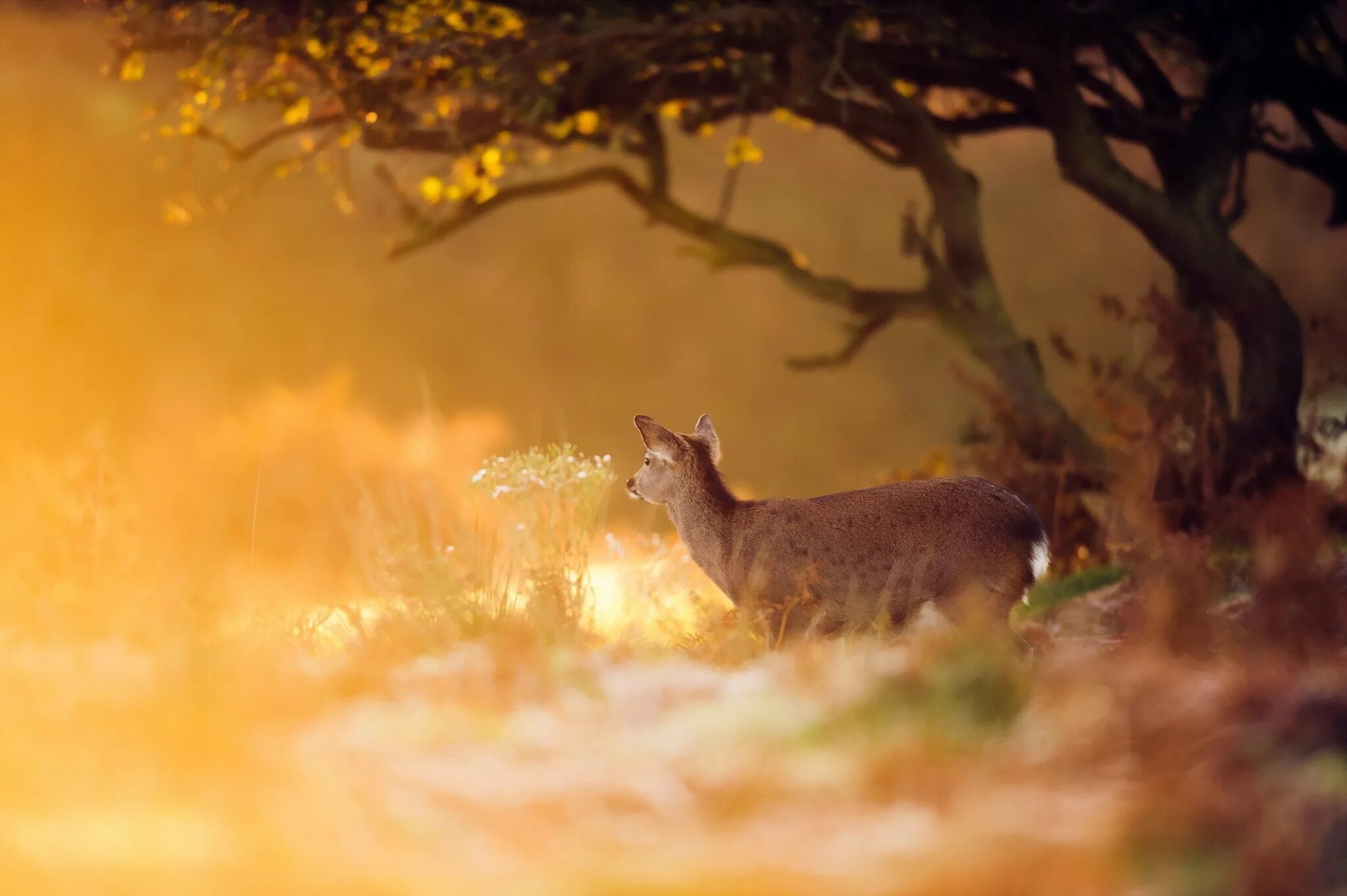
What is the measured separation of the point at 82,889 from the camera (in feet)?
12.7

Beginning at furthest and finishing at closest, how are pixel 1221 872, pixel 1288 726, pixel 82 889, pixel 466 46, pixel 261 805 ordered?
1. pixel 466 46
2. pixel 1288 726
3. pixel 261 805
4. pixel 82 889
5. pixel 1221 872

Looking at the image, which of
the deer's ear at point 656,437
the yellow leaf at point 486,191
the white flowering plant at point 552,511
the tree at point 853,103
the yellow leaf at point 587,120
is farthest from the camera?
the yellow leaf at point 486,191

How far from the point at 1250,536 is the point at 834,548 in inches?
182

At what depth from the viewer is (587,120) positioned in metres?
12.1

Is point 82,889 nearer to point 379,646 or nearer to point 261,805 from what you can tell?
point 261,805

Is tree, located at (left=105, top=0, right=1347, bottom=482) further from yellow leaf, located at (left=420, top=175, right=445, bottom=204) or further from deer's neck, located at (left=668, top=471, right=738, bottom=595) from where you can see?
deer's neck, located at (left=668, top=471, right=738, bottom=595)

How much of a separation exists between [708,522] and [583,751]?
109 inches

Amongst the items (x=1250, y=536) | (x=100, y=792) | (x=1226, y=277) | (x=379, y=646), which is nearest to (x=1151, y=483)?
(x=1250, y=536)

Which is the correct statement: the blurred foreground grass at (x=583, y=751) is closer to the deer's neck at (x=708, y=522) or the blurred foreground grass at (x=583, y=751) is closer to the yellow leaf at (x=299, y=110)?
the deer's neck at (x=708, y=522)

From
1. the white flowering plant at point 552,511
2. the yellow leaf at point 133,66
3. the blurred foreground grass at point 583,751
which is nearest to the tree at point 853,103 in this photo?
the yellow leaf at point 133,66

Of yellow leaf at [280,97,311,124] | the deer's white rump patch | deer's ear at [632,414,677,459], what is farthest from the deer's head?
yellow leaf at [280,97,311,124]

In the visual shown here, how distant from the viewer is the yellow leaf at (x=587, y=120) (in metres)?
12.1

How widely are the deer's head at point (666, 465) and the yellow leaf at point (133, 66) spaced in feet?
21.1

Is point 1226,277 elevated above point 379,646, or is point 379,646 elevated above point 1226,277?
point 1226,277
